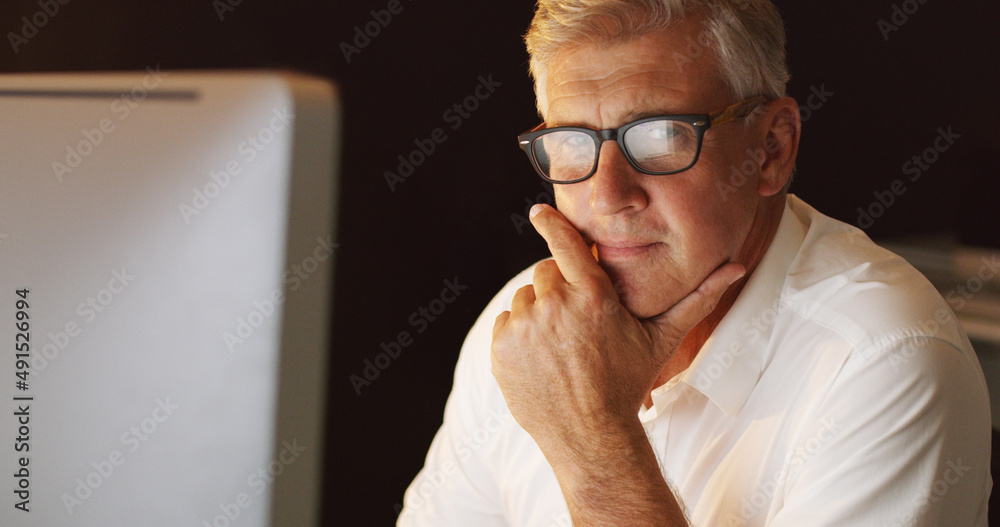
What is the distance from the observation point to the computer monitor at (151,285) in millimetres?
1234

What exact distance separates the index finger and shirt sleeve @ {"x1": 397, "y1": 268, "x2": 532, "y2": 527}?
0.33m

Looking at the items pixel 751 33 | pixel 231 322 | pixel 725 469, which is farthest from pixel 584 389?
pixel 231 322

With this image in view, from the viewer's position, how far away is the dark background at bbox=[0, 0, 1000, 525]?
169 centimetres

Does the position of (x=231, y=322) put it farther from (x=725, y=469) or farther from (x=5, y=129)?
(x=725, y=469)

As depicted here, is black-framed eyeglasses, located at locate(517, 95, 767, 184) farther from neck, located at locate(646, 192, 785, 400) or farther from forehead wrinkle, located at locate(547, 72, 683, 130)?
neck, located at locate(646, 192, 785, 400)

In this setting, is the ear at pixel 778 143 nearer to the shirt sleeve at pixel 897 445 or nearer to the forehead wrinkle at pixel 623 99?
the forehead wrinkle at pixel 623 99

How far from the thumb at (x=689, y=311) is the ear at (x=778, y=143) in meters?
0.16

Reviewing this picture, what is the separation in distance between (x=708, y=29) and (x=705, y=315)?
0.41m

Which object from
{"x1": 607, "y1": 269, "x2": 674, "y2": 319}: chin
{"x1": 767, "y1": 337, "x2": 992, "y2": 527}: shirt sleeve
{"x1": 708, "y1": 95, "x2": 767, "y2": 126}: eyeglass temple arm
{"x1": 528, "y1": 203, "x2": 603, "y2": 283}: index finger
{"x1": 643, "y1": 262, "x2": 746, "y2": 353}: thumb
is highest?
{"x1": 708, "y1": 95, "x2": 767, "y2": 126}: eyeglass temple arm

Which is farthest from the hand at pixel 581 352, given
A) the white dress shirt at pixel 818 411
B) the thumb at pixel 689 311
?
the white dress shirt at pixel 818 411

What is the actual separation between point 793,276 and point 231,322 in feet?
3.46

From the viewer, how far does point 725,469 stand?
1037 mm

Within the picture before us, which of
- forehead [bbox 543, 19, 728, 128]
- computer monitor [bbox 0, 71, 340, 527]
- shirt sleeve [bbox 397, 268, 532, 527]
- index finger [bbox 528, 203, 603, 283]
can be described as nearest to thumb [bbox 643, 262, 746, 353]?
index finger [bbox 528, 203, 603, 283]

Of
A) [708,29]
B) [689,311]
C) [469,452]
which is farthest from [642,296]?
[469,452]
